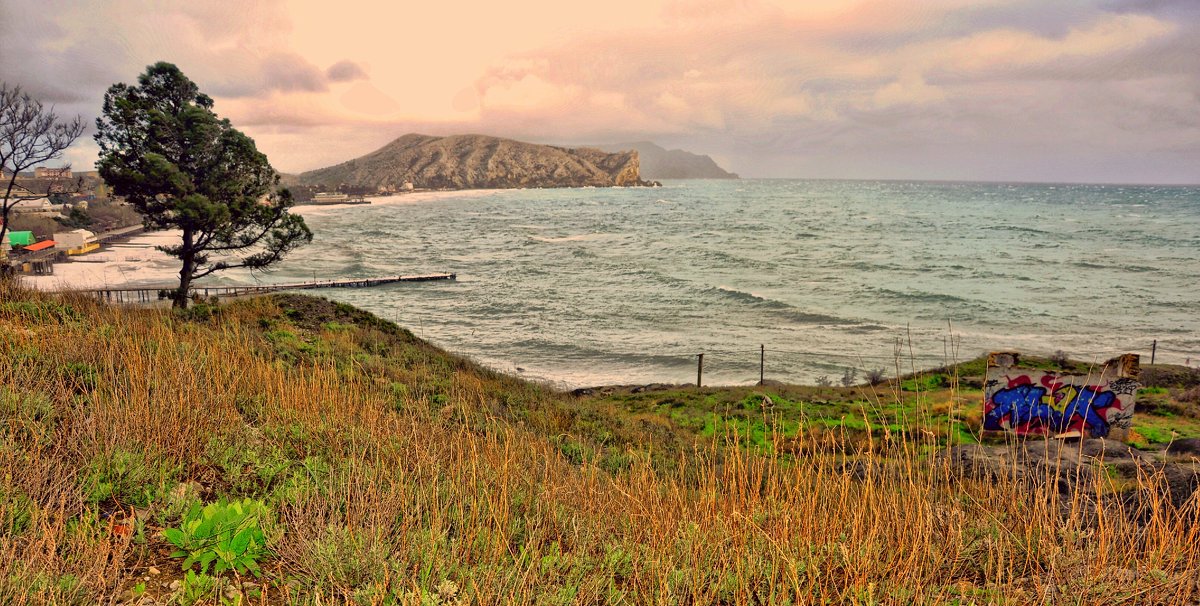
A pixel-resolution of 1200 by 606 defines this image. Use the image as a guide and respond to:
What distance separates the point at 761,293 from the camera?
49.2 metres

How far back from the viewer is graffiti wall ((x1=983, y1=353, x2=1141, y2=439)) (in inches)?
521

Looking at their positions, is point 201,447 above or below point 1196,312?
above

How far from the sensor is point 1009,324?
3941cm

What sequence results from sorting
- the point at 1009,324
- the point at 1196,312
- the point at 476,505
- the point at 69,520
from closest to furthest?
the point at 69,520 → the point at 476,505 → the point at 1009,324 → the point at 1196,312

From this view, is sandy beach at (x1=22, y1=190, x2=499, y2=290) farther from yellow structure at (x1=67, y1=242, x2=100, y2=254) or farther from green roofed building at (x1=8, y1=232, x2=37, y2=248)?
green roofed building at (x1=8, y1=232, x2=37, y2=248)

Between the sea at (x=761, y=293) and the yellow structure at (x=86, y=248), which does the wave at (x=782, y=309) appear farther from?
the yellow structure at (x=86, y=248)

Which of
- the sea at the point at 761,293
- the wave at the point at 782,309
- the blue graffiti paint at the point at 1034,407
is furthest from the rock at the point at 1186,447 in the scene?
the wave at the point at 782,309

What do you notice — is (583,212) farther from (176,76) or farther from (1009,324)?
(176,76)

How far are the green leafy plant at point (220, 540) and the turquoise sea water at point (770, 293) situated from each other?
16.2m

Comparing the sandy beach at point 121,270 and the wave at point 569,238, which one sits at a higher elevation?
the wave at point 569,238

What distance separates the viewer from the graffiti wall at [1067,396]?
13.2 meters

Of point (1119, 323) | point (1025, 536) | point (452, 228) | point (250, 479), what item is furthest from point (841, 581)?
point (452, 228)

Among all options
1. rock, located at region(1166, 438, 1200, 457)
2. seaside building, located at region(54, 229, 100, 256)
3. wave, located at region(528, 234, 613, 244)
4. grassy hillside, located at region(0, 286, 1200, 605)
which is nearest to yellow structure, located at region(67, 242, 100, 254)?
seaside building, located at region(54, 229, 100, 256)

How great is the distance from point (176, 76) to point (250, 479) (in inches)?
1012
